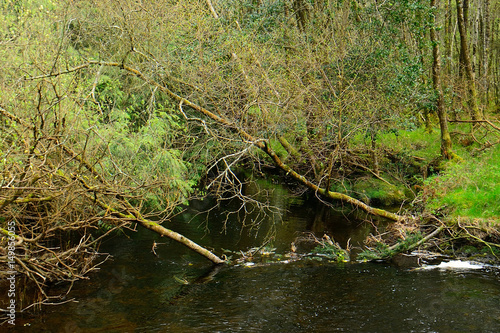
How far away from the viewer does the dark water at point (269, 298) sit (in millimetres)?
6988

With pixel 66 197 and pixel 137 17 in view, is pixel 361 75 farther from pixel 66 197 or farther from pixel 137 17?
pixel 66 197

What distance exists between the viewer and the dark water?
6988mm

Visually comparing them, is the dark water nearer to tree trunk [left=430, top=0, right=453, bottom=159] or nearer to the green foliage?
the green foliage

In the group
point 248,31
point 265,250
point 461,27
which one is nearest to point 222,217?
point 265,250

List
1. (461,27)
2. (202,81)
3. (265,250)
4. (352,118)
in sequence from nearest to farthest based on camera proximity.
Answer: (265,250) → (202,81) → (352,118) → (461,27)

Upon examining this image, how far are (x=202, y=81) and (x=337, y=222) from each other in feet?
20.3

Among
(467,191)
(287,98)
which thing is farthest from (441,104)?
(287,98)

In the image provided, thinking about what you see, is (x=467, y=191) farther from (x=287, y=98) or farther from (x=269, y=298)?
(x=269, y=298)

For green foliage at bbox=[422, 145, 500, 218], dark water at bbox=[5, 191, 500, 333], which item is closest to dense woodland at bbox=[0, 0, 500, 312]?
green foliage at bbox=[422, 145, 500, 218]

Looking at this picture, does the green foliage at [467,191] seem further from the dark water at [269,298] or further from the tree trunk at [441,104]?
the tree trunk at [441,104]

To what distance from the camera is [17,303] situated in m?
7.75

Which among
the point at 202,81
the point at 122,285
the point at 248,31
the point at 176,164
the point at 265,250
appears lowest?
the point at 265,250

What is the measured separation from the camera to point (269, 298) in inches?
320

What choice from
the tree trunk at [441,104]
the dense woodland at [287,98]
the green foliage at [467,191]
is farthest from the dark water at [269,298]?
the tree trunk at [441,104]
